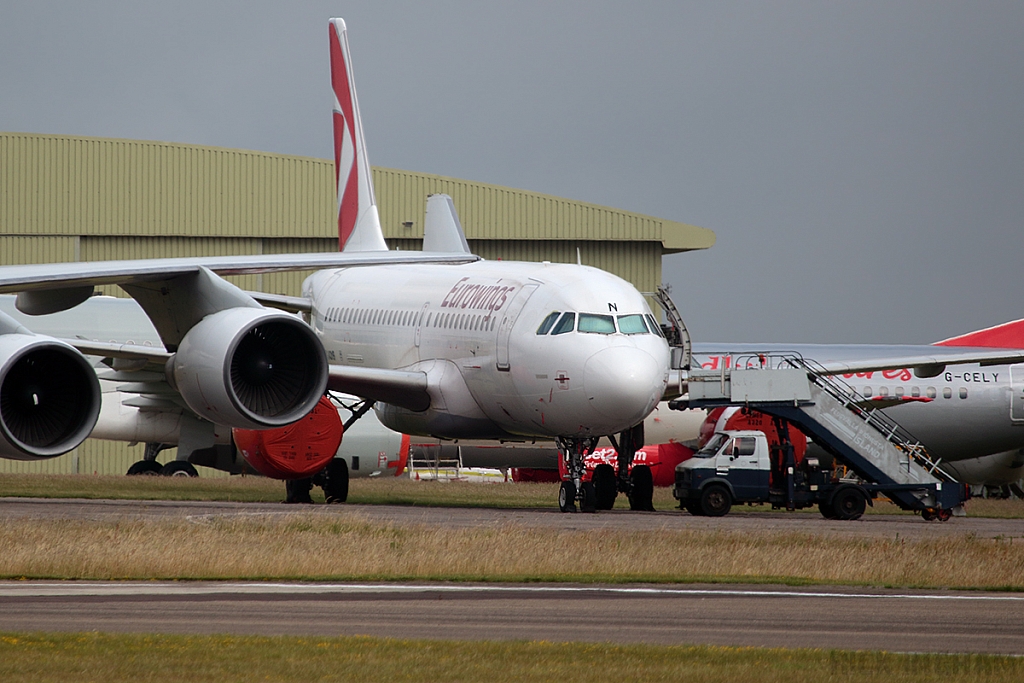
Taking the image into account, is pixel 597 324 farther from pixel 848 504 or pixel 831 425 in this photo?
pixel 848 504

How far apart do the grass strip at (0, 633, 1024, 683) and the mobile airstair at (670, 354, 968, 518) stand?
16.4 meters

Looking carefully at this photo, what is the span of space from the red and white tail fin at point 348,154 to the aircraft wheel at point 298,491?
844cm

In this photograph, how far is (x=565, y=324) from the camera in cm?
2306

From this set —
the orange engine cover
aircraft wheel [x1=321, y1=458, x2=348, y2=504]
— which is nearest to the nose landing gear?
the orange engine cover

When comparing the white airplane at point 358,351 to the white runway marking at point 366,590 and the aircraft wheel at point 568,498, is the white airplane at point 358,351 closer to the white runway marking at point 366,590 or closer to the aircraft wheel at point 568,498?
the aircraft wheel at point 568,498

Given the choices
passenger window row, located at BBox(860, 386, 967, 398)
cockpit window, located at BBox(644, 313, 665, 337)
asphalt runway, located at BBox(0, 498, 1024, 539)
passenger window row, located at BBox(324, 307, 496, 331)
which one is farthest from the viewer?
passenger window row, located at BBox(860, 386, 967, 398)

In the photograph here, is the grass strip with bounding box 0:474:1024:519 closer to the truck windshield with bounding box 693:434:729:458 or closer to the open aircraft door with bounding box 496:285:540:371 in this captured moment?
the truck windshield with bounding box 693:434:729:458

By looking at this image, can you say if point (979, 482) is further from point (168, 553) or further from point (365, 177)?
point (168, 553)

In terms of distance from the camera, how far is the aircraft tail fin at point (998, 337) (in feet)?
152

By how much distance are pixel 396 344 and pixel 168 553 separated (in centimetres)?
1289

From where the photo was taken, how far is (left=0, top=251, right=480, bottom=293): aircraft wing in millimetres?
12516

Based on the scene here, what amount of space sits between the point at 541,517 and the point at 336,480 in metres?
6.21

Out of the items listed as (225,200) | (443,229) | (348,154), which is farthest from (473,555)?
(225,200)

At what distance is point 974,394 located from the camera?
40.4m
